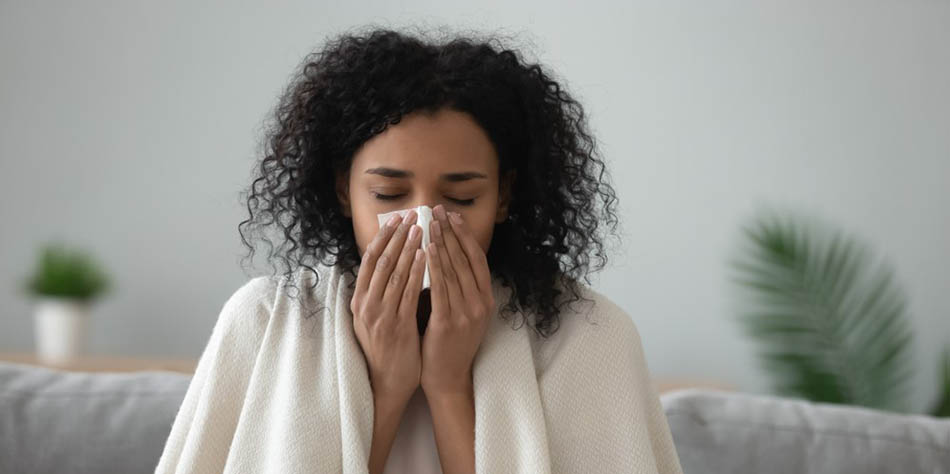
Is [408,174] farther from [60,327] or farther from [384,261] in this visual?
[60,327]

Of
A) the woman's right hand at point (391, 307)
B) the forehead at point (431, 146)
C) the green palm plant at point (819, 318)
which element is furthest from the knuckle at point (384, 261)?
the green palm plant at point (819, 318)

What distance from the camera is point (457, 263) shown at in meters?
1.29

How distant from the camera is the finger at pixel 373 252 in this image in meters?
1.27

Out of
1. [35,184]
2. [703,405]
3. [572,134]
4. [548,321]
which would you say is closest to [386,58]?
[572,134]

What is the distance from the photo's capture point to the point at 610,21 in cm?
333

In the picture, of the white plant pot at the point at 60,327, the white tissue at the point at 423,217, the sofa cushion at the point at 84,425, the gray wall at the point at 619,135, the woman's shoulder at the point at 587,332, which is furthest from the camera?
the gray wall at the point at 619,135

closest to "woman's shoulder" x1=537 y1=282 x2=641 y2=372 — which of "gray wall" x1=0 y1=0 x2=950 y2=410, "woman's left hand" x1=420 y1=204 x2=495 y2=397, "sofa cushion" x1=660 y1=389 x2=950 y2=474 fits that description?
"woman's left hand" x1=420 y1=204 x2=495 y2=397

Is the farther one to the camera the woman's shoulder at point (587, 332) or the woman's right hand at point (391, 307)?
the woman's shoulder at point (587, 332)

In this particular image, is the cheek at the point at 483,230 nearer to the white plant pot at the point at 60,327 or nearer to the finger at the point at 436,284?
the finger at the point at 436,284

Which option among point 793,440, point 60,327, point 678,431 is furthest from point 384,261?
point 60,327

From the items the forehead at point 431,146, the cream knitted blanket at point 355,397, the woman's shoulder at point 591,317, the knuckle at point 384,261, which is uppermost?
the forehead at point 431,146

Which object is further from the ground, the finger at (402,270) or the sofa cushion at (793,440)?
the finger at (402,270)

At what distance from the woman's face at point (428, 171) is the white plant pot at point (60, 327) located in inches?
76.5

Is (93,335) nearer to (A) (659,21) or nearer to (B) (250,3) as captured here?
(B) (250,3)
